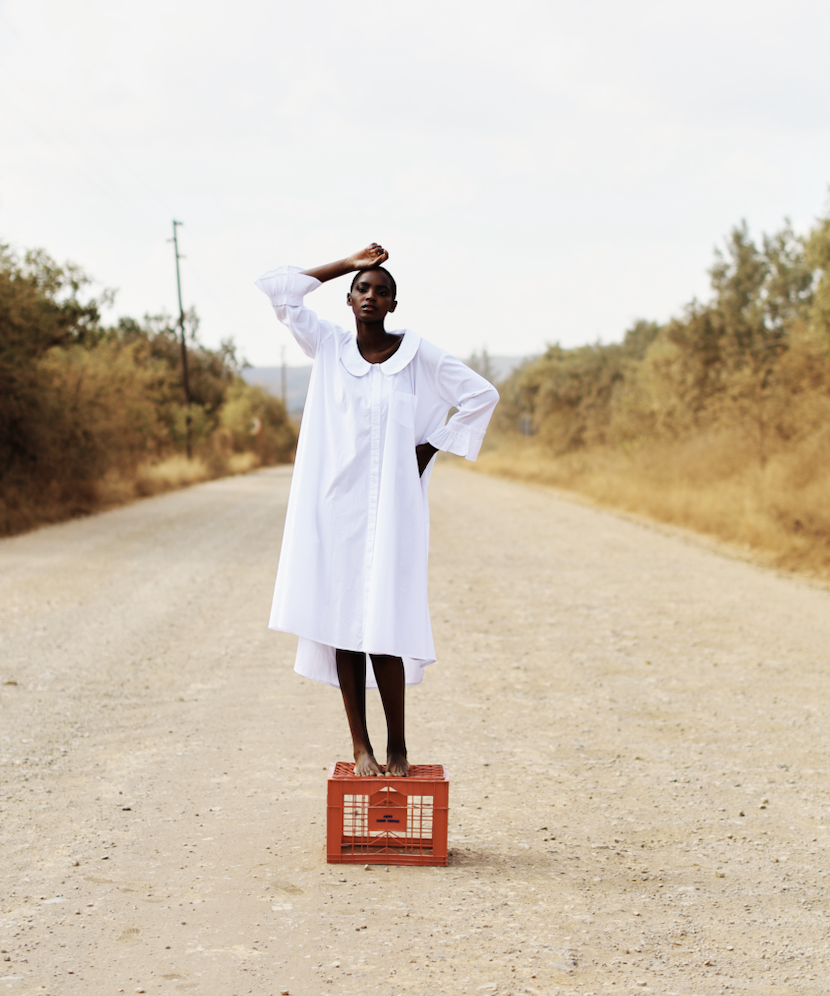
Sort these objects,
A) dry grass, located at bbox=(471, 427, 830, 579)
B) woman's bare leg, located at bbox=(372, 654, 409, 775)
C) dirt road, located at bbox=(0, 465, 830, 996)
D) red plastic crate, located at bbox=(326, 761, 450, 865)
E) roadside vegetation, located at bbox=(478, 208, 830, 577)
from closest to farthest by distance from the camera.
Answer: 1. dirt road, located at bbox=(0, 465, 830, 996)
2. red plastic crate, located at bbox=(326, 761, 450, 865)
3. woman's bare leg, located at bbox=(372, 654, 409, 775)
4. dry grass, located at bbox=(471, 427, 830, 579)
5. roadside vegetation, located at bbox=(478, 208, 830, 577)

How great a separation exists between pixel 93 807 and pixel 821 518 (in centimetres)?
1147

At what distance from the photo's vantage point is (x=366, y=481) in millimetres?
3631

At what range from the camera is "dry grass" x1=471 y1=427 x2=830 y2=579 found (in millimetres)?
13484

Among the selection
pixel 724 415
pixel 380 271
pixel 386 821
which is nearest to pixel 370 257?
pixel 380 271

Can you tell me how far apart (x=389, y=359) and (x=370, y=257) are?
37cm

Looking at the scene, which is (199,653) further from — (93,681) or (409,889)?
(409,889)

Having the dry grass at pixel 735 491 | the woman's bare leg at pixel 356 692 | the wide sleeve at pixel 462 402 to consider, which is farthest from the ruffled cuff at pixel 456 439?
the dry grass at pixel 735 491

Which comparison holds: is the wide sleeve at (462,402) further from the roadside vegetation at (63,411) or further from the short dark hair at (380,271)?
the roadside vegetation at (63,411)

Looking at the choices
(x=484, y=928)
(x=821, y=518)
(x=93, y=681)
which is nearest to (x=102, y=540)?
(x=93, y=681)

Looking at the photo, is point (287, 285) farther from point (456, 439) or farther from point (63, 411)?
point (63, 411)

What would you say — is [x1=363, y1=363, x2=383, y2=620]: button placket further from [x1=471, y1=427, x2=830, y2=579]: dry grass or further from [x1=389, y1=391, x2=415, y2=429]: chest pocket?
[x1=471, y1=427, x2=830, y2=579]: dry grass

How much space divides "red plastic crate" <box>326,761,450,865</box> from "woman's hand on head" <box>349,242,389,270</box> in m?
1.85

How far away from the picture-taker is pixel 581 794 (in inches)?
175

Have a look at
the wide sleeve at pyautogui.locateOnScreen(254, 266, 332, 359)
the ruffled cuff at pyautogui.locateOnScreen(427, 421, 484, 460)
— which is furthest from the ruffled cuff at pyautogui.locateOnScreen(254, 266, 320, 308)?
the ruffled cuff at pyautogui.locateOnScreen(427, 421, 484, 460)
